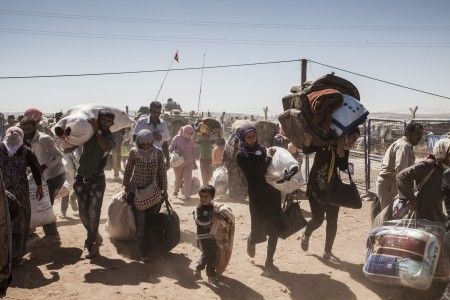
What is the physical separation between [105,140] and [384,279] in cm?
379

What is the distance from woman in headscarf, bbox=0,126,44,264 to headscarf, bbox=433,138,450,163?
15.8ft

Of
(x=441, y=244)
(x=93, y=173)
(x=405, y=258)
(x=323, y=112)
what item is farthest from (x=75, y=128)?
(x=441, y=244)

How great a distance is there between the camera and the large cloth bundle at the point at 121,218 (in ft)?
18.4

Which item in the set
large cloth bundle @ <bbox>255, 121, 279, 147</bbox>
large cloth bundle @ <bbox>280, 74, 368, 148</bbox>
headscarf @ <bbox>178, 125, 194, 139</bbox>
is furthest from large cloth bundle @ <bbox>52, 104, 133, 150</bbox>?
large cloth bundle @ <bbox>255, 121, 279, 147</bbox>

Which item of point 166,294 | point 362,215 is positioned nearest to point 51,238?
point 166,294

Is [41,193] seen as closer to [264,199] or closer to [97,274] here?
[97,274]

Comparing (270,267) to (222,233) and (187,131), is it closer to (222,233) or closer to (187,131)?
(222,233)

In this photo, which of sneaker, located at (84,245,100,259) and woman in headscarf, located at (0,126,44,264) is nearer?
woman in headscarf, located at (0,126,44,264)

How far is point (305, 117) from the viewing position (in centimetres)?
441

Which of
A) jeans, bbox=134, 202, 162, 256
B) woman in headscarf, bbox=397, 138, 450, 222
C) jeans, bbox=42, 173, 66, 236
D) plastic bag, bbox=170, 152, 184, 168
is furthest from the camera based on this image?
plastic bag, bbox=170, 152, 184, 168

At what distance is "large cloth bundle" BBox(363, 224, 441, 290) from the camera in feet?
11.3

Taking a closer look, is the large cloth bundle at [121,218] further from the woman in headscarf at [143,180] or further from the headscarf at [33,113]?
the headscarf at [33,113]

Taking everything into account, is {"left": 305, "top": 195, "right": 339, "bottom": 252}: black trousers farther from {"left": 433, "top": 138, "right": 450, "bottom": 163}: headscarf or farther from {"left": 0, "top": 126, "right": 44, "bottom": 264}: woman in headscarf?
{"left": 0, "top": 126, "right": 44, "bottom": 264}: woman in headscarf

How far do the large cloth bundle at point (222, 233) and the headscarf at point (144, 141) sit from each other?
1.25 meters
